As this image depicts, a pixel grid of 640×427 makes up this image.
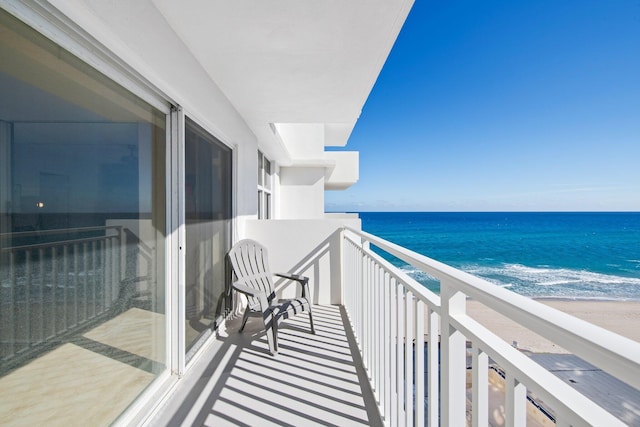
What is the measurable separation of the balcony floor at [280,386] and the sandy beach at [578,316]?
5.72 meters

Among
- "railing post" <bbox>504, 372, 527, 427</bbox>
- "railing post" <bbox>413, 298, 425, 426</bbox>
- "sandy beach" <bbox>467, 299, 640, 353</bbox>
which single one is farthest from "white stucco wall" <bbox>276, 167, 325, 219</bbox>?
"railing post" <bbox>504, 372, 527, 427</bbox>

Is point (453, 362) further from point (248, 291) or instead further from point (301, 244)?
point (301, 244)

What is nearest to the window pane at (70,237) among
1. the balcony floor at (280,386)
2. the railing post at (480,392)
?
the balcony floor at (280,386)

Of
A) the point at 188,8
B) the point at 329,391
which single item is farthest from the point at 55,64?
the point at 329,391

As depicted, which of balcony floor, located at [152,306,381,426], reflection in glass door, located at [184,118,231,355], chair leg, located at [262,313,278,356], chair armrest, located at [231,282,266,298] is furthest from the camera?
chair armrest, located at [231,282,266,298]

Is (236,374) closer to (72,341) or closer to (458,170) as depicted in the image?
(72,341)

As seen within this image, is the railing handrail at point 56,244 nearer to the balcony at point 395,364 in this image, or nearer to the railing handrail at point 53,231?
the railing handrail at point 53,231

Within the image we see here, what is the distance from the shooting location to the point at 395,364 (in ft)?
5.13

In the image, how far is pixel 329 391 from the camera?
2.04 meters

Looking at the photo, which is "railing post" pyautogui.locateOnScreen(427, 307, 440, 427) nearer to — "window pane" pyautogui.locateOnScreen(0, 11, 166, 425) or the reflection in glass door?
"window pane" pyautogui.locateOnScreen(0, 11, 166, 425)

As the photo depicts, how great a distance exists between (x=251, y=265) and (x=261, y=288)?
29 centimetres

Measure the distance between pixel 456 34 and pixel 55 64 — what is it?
11.2 m

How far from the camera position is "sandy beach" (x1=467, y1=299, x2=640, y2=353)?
6898 millimetres

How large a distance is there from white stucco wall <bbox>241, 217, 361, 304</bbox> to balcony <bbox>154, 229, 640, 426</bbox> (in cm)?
31
